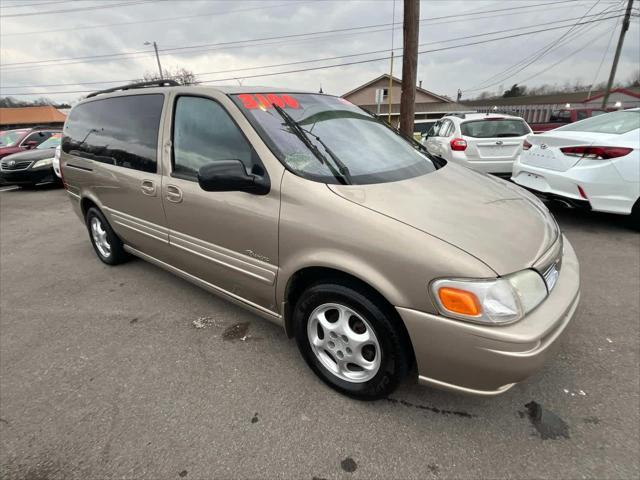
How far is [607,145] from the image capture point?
13.5 feet

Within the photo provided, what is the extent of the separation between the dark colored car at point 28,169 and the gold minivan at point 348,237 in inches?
312

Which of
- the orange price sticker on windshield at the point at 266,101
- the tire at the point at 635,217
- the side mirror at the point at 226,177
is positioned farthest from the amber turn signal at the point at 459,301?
the tire at the point at 635,217

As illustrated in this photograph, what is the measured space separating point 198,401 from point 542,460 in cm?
179

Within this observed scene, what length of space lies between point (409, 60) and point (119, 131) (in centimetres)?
629

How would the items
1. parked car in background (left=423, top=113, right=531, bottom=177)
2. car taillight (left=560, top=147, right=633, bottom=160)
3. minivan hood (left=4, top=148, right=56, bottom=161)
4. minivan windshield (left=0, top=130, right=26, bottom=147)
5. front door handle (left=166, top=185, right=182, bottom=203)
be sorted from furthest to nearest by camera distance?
minivan windshield (left=0, top=130, right=26, bottom=147) → minivan hood (left=4, top=148, right=56, bottom=161) → parked car in background (left=423, top=113, right=531, bottom=177) → car taillight (left=560, top=147, right=633, bottom=160) → front door handle (left=166, top=185, right=182, bottom=203)

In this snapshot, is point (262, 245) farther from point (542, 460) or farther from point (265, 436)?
point (542, 460)

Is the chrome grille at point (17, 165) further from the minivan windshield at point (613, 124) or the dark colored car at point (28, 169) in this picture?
the minivan windshield at point (613, 124)

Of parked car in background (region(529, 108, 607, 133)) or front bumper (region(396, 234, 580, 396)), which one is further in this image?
parked car in background (region(529, 108, 607, 133))

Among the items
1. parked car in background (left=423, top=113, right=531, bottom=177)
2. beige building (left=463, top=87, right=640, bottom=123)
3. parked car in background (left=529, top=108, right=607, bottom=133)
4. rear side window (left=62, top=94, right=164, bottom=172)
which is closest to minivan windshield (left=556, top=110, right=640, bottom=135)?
parked car in background (left=423, top=113, right=531, bottom=177)

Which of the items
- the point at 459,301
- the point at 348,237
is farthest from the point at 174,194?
the point at 459,301

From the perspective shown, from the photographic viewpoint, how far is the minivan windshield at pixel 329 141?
211cm

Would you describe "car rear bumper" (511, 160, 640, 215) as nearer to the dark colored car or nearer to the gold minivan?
the gold minivan

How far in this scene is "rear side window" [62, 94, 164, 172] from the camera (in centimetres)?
287

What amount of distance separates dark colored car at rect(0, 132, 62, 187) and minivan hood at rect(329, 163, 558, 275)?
10.1m
